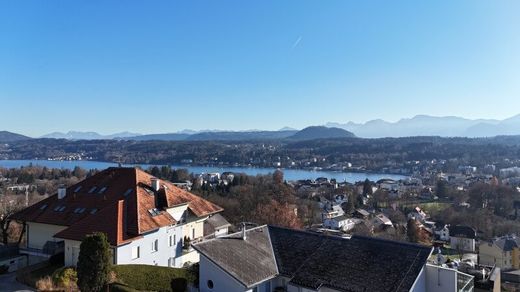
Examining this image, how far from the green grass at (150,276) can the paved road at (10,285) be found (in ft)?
11.4

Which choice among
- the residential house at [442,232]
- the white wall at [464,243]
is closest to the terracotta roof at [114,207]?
the white wall at [464,243]

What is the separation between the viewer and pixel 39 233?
21.2m

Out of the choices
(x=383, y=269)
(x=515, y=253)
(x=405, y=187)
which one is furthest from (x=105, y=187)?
A: (x=405, y=187)

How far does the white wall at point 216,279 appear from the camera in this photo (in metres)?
14.3

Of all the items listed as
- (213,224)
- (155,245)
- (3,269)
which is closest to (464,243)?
(213,224)

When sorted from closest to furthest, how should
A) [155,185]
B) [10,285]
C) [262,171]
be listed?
[10,285]
[155,185]
[262,171]

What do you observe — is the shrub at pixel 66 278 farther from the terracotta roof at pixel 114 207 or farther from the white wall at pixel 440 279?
the white wall at pixel 440 279

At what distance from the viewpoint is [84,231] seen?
17.8 m

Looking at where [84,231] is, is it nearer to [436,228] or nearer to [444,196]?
[436,228]

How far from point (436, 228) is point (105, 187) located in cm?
5687

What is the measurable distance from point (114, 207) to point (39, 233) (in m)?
5.16

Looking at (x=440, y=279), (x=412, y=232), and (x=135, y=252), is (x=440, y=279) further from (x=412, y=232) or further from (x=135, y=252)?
(x=412, y=232)

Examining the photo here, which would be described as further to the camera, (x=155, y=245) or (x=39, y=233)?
(x=39, y=233)

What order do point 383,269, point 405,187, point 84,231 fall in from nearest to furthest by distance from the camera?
point 383,269, point 84,231, point 405,187
